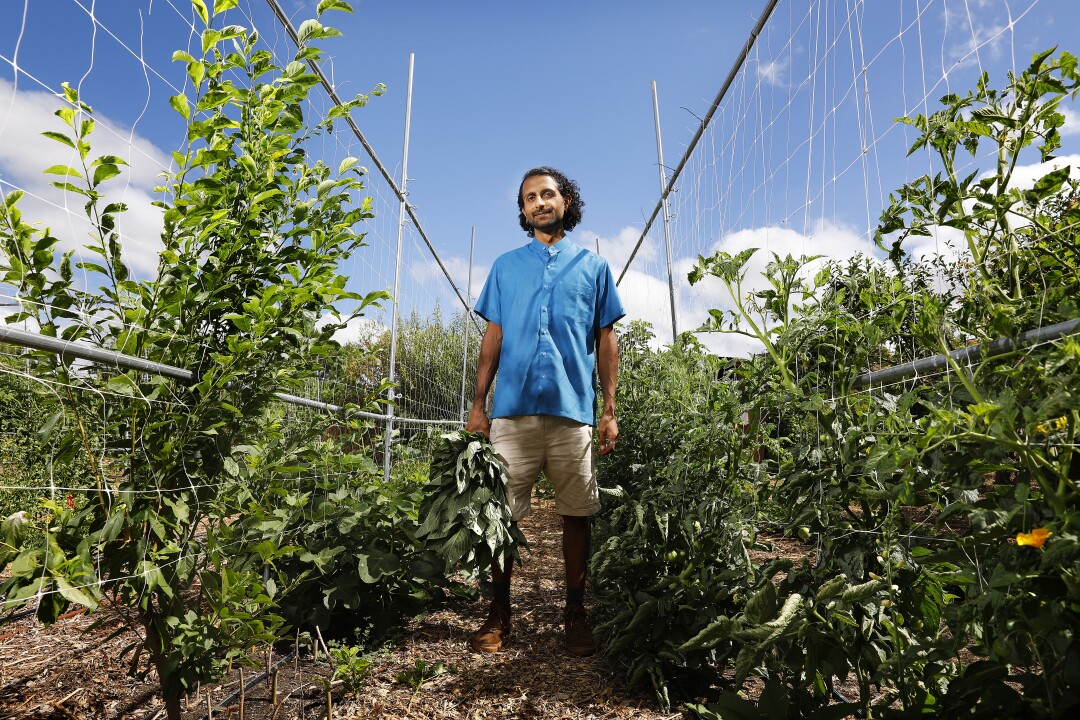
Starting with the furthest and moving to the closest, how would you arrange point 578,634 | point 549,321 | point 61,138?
1. point 549,321
2. point 578,634
3. point 61,138

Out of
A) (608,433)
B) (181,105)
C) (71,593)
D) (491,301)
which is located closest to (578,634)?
(608,433)

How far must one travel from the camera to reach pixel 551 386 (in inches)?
107

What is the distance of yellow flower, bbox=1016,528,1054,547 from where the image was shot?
829mm

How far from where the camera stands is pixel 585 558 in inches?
108

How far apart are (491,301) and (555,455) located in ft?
2.69

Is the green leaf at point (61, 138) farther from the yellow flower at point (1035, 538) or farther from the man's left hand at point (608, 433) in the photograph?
the man's left hand at point (608, 433)

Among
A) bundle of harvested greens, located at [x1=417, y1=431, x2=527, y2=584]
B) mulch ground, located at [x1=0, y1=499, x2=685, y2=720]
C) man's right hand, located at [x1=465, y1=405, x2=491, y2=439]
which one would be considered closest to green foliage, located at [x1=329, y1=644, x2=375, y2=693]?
mulch ground, located at [x1=0, y1=499, x2=685, y2=720]

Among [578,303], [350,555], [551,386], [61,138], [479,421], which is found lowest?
[350,555]

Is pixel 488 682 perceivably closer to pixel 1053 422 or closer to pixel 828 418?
pixel 828 418

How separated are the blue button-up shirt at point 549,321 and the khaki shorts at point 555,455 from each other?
0.06 metres

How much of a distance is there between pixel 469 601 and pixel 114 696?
1.66 m

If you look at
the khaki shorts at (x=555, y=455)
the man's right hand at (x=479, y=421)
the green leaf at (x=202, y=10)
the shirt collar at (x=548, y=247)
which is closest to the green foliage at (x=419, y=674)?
the khaki shorts at (x=555, y=455)

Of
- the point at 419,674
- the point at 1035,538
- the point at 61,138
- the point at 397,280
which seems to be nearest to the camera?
the point at 1035,538

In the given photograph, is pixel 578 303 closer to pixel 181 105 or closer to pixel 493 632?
pixel 493 632
